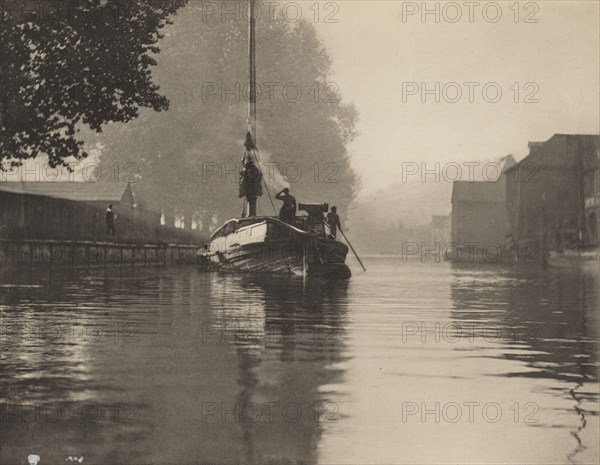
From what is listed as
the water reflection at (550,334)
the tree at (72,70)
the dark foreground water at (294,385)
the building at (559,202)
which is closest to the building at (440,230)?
the water reflection at (550,334)

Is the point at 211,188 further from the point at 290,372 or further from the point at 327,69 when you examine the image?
the point at 290,372

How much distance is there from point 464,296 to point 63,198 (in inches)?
257

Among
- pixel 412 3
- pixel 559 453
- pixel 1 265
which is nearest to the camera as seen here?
pixel 559 453

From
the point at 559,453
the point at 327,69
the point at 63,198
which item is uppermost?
the point at 327,69

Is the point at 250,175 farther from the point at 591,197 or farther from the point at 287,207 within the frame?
the point at 591,197

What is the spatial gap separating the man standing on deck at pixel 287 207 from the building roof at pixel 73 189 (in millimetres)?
2561

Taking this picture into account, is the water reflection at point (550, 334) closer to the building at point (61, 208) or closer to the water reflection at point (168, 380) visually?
the water reflection at point (168, 380)

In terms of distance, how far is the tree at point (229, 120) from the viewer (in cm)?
975

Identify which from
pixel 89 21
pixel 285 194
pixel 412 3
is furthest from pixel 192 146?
pixel 412 3

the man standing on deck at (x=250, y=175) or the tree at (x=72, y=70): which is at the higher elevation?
the tree at (x=72, y=70)

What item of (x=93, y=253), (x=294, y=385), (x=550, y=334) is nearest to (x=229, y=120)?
(x=550, y=334)

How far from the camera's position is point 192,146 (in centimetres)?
1169

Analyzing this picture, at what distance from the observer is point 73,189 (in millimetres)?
13758

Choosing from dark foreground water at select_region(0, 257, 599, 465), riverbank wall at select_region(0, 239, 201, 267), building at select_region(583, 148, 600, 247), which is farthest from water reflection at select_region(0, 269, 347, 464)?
building at select_region(583, 148, 600, 247)
